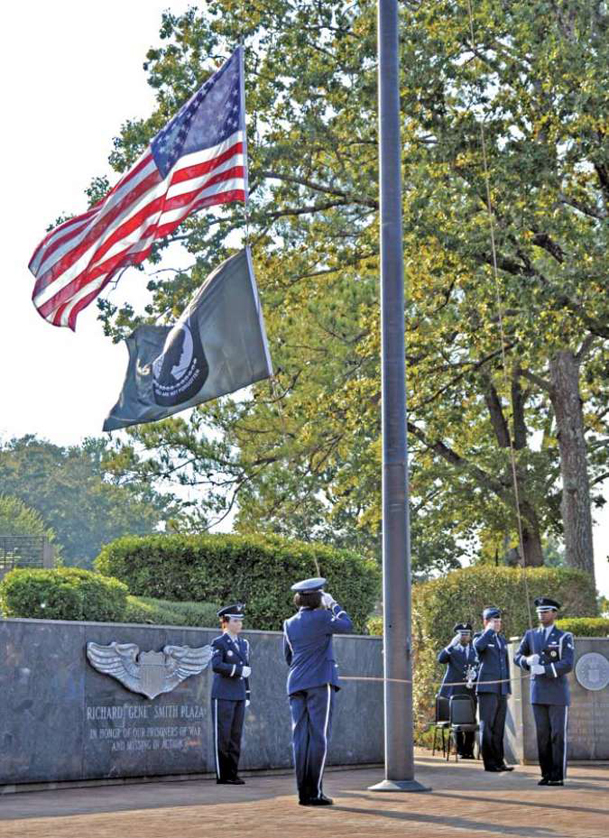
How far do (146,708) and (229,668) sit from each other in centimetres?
108

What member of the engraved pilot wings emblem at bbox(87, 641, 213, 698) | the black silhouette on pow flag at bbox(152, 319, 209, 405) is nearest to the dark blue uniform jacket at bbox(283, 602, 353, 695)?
the engraved pilot wings emblem at bbox(87, 641, 213, 698)

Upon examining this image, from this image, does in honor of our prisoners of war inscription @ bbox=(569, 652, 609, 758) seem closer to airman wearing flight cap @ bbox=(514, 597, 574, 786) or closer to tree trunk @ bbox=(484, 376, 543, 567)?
airman wearing flight cap @ bbox=(514, 597, 574, 786)

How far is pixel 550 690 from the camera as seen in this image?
14391 millimetres

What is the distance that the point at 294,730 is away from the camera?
12.1 metres

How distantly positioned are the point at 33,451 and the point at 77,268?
104464 mm

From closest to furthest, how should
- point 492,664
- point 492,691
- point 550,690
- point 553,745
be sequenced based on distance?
point 553,745 → point 550,690 → point 492,691 → point 492,664

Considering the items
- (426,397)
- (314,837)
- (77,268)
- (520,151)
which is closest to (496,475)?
(426,397)

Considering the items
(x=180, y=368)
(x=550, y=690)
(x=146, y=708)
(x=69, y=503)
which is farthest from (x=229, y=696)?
(x=69, y=503)

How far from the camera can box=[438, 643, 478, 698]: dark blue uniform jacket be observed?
1988 cm

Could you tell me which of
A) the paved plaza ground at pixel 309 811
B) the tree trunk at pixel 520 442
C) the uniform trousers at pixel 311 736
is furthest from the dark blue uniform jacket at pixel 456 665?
the tree trunk at pixel 520 442

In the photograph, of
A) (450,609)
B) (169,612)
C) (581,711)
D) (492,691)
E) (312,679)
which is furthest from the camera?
(450,609)

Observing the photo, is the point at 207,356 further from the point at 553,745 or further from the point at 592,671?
the point at 592,671

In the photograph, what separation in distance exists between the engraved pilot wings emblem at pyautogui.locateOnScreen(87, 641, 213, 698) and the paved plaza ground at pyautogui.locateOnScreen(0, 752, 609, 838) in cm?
100

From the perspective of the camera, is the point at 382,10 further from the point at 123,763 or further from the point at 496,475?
the point at 496,475
